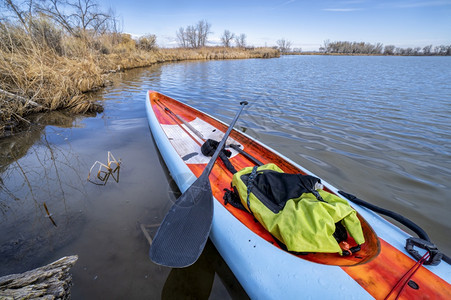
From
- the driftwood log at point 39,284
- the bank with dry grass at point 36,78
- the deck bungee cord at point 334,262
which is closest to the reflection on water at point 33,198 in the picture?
the driftwood log at point 39,284

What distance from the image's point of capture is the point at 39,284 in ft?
3.76

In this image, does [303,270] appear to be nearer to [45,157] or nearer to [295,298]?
[295,298]

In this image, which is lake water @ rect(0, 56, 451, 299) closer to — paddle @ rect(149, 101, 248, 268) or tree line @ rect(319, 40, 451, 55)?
paddle @ rect(149, 101, 248, 268)

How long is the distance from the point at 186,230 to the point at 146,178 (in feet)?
5.05

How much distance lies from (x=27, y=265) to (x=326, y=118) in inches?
230

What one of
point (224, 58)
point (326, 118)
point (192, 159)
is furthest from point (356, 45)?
point (192, 159)

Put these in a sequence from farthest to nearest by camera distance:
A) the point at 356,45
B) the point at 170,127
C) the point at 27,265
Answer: the point at 356,45, the point at 170,127, the point at 27,265

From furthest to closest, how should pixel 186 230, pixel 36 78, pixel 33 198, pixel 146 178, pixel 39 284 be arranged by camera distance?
1. pixel 36 78
2. pixel 146 178
3. pixel 33 198
4. pixel 186 230
5. pixel 39 284

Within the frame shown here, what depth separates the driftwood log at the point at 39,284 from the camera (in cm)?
105

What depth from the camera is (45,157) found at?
333 centimetres

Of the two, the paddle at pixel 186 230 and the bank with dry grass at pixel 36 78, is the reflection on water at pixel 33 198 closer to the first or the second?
the bank with dry grass at pixel 36 78

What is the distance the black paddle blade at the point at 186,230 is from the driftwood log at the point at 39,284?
1.78ft

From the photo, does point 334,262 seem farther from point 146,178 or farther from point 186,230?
point 146,178

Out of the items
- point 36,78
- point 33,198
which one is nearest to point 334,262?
point 33,198
